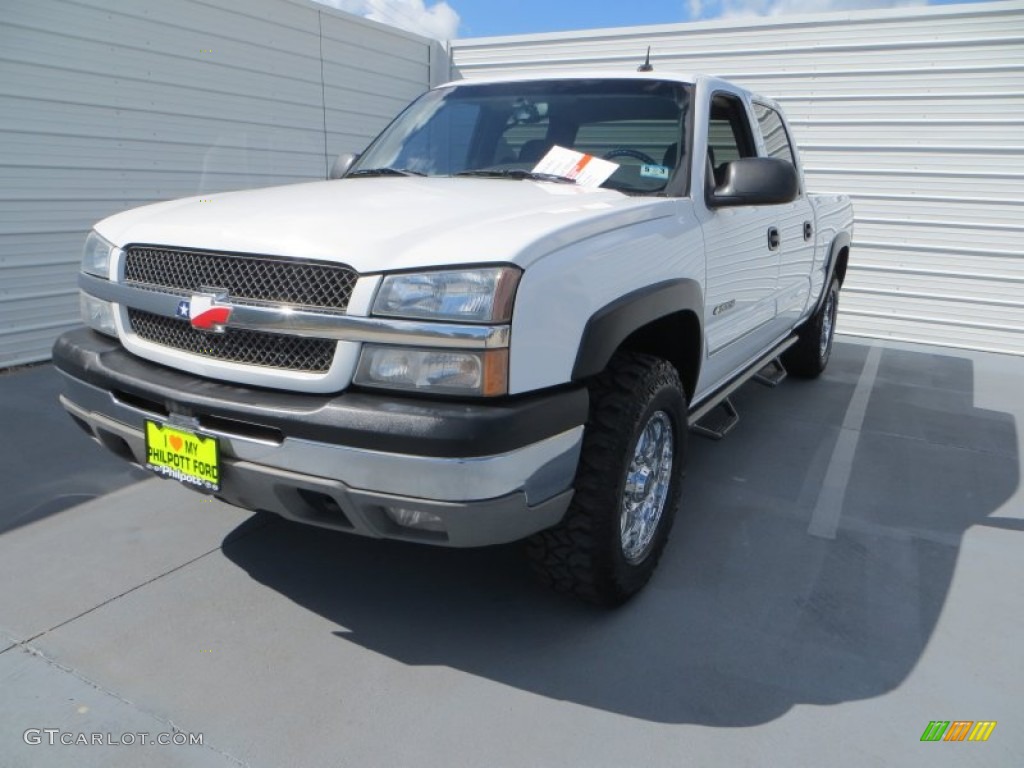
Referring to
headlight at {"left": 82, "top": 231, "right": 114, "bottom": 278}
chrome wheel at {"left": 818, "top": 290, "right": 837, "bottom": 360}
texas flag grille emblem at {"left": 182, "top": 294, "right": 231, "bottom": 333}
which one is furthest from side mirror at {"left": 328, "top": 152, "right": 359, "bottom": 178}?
chrome wheel at {"left": 818, "top": 290, "right": 837, "bottom": 360}

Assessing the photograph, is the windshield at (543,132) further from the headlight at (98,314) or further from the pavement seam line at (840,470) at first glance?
the pavement seam line at (840,470)

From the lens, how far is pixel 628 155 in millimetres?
3137

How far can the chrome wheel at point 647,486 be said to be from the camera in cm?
269

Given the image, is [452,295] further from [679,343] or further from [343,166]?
[343,166]

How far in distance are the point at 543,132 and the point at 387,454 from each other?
195 cm

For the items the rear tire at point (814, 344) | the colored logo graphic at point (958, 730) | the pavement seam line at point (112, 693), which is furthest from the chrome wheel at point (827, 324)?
the pavement seam line at point (112, 693)

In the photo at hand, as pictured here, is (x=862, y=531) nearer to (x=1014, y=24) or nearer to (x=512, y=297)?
(x=512, y=297)

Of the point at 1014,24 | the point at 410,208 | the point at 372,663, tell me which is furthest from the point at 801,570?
the point at 1014,24

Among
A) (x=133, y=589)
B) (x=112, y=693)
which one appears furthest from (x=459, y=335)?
(x=133, y=589)

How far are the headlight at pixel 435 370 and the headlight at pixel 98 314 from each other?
1.14m

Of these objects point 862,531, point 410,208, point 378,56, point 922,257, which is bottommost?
point 862,531

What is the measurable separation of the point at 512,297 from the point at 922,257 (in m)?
7.53

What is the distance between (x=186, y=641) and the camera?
8.14 feet

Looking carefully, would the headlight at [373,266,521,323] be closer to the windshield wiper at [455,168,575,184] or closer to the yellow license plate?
the yellow license plate
